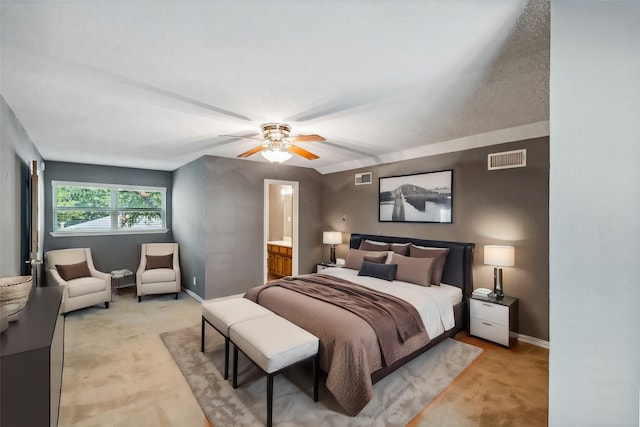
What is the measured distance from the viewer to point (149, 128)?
3.19 metres

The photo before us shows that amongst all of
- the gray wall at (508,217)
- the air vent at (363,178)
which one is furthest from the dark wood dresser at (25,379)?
the air vent at (363,178)

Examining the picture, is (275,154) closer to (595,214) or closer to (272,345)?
(272,345)

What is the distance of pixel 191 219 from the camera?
516 centimetres

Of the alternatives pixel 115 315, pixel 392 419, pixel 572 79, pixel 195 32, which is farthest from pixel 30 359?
pixel 115 315

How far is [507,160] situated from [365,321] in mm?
2666

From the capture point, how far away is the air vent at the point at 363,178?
5.11m

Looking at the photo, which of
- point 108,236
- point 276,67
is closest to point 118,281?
point 108,236

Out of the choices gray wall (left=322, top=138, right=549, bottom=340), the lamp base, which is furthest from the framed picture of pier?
the lamp base

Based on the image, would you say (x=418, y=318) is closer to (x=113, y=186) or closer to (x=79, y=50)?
(x=79, y=50)

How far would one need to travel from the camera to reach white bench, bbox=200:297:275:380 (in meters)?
2.61

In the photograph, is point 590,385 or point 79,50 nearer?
point 590,385

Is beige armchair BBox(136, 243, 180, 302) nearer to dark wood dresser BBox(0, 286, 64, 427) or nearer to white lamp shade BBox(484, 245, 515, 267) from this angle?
dark wood dresser BBox(0, 286, 64, 427)

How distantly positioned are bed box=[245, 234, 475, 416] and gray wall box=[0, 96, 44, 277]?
2.25 meters

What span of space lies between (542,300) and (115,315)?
5.66m
